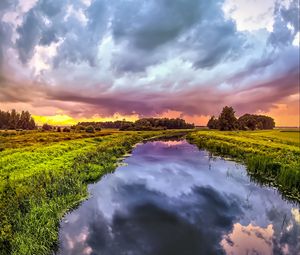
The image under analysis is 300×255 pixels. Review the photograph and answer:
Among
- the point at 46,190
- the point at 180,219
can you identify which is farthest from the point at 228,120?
the point at 46,190

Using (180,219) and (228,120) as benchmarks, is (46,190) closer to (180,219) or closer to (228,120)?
(180,219)

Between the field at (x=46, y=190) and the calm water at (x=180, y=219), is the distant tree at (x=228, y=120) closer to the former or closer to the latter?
the field at (x=46, y=190)

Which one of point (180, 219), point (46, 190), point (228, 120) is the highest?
point (228, 120)

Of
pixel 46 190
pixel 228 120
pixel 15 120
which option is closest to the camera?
pixel 46 190

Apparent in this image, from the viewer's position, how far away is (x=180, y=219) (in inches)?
712

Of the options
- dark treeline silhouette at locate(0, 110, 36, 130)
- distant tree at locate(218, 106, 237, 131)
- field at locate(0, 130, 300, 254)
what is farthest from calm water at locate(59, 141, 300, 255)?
dark treeline silhouette at locate(0, 110, 36, 130)

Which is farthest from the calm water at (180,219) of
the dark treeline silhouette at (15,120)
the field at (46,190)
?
the dark treeline silhouette at (15,120)

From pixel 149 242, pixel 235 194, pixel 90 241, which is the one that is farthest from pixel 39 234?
pixel 235 194

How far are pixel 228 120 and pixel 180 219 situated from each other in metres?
111

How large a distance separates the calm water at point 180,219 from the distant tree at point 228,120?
96.9 m

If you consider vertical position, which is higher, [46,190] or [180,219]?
[46,190]

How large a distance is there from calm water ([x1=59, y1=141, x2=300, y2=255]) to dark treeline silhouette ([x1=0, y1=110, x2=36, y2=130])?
15063 centimetres

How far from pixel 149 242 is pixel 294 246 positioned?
284 inches

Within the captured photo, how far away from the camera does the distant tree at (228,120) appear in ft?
403
